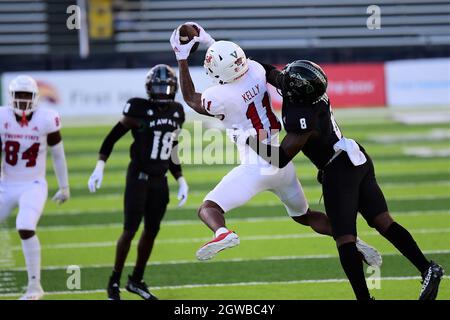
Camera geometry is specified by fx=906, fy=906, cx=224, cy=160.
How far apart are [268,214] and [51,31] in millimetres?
11356

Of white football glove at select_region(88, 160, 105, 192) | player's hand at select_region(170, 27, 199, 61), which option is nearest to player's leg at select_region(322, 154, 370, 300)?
player's hand at select_region(170, 27, 199, 61)

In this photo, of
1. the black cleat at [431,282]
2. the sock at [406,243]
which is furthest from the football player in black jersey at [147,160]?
the black cleat at [431,282]

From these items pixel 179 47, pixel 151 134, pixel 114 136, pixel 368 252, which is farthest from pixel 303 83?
pixel 114 136

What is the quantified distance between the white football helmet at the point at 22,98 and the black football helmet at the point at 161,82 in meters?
0.79

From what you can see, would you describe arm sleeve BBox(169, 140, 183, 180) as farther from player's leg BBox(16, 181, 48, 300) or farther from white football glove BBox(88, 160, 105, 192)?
player's leg BBox(16, 181, 48, 300)

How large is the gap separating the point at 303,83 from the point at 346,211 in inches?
30.7

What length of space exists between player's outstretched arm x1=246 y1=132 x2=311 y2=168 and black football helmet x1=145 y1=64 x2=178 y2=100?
40.6 inches

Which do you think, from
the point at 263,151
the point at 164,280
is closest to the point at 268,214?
the point at 164,280

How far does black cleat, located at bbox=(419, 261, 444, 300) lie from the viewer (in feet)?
17.1

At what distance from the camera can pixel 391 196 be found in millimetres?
9922

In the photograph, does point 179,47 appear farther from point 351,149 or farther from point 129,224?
point 129,224

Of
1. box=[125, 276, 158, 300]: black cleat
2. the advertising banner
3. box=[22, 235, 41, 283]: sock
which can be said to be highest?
box=[22, 235, 41, 283]: sock
